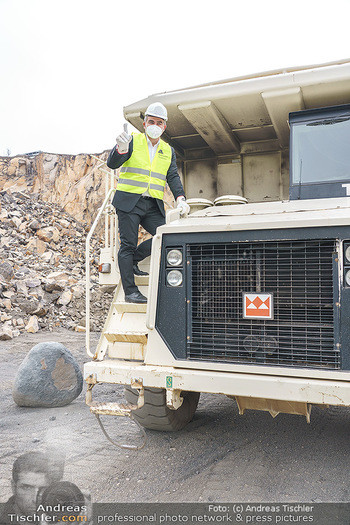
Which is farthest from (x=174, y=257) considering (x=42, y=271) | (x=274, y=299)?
(x=42, y=271)

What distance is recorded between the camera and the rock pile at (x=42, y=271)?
36.9 ft

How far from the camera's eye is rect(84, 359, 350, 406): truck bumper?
9.48 ft

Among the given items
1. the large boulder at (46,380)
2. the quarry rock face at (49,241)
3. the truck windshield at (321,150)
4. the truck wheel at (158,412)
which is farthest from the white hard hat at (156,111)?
the large boulder at (46,380)

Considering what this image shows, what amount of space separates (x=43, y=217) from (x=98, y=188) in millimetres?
3851

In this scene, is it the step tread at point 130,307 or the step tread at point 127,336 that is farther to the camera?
the step tread at point 130,307

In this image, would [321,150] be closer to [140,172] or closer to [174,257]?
[140,172]

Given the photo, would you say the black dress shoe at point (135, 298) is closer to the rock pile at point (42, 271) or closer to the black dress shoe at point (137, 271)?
the black dress shoe at point (137, 271)

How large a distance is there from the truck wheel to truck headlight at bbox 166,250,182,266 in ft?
3.71

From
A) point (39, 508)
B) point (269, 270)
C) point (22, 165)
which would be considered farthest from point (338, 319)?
point (22, 165)

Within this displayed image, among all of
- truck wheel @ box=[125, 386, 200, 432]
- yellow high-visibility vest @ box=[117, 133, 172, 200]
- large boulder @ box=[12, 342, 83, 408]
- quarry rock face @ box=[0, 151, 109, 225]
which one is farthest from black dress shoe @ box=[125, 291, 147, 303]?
quarry rock face @ box=[0, 151, 109, 225]

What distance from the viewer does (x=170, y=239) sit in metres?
3.48

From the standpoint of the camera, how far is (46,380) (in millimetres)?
5219

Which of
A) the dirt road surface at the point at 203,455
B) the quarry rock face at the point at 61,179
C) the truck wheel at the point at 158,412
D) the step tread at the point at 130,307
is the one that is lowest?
the dirt road surface at the point at 203,455

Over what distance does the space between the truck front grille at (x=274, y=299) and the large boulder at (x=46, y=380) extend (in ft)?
8.04
